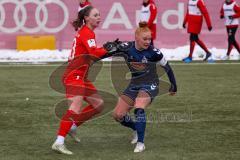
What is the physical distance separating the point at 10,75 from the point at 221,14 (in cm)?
790

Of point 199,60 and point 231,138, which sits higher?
point 231,138

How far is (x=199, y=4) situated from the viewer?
18.1 metres

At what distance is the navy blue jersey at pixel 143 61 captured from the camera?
705cm

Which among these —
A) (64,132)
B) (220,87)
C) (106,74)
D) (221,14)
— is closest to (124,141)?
(64,132)

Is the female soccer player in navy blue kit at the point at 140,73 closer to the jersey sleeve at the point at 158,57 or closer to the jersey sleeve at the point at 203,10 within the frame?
the jersey sleeve at the point at 158,57

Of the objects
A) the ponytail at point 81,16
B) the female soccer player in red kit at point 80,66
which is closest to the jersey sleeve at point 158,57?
the female soccer player in red kit at point 80,66

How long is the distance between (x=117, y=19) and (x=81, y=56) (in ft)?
44.4

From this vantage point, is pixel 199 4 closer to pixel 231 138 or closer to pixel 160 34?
pixel 160 34

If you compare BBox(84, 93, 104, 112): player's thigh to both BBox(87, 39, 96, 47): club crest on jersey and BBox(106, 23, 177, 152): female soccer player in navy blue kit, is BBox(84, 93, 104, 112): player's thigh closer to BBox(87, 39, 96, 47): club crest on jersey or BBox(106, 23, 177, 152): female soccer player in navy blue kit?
BBox(106, 23, 177, 152): female soccer player in navy blue kit

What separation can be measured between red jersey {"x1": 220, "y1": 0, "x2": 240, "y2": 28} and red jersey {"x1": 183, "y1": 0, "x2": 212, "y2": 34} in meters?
0.99

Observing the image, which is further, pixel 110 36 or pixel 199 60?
pixel 110 36

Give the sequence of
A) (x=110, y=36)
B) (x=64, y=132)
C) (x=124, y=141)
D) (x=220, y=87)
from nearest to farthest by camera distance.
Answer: (x=64, y=132), (x=124, y=141), (x=220, y=87), (x=110, y=36)

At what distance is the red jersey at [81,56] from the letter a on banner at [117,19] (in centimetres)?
1342

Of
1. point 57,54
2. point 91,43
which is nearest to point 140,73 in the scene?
point 91,43
